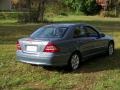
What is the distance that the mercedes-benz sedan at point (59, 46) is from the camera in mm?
10727

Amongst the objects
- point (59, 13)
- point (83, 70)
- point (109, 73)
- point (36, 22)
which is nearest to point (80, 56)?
point (83, 70)

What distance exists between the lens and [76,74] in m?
10.9

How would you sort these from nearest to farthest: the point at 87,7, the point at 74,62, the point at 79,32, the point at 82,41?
the point at 74,62, the point at 82,41, the point at 79,32, the point at 87,7

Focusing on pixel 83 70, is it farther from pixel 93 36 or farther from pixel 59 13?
pixel 59 13

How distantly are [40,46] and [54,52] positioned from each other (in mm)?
465

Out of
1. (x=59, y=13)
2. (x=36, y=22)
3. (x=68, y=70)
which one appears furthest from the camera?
(x=59, y=13)

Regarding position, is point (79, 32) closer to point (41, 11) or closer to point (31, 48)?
point (31, 48)

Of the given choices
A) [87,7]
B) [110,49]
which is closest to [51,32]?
[110,49]

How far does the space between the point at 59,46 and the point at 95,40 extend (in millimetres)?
2186

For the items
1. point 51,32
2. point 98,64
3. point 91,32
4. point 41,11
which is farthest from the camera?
point 41,11

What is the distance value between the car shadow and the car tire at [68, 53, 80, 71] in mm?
135

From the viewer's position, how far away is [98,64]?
12328 millimetres

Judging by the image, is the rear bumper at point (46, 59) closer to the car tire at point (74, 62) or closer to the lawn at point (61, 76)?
the car tire at point (74, 62)

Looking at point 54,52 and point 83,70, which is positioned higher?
point 54,52
